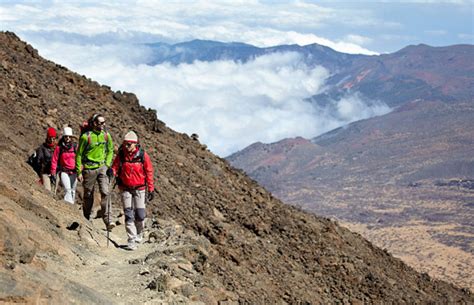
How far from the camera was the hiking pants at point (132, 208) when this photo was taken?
941 centimetres

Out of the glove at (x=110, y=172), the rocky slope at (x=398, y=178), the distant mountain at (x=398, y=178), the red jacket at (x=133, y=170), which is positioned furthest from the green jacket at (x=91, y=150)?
the distant mountain at (x=398, y=178)

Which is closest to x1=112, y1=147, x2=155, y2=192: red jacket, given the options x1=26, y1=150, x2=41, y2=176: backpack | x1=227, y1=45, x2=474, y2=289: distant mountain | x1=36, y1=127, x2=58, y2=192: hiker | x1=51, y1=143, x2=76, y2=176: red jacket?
x1=51, y1=143, x2=76, y2=176: red jacket

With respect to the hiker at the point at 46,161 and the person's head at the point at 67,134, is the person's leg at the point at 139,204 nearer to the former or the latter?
the person's head at the point at 67,134

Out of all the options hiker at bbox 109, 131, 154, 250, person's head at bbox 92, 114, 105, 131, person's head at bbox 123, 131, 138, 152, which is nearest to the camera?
person's head at bbox 123, 131, 138, 152

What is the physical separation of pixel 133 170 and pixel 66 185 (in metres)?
1.85

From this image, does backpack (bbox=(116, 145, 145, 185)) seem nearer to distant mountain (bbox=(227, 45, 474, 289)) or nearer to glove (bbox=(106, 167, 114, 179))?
glove (bbox=(106, 167, 114, 179))

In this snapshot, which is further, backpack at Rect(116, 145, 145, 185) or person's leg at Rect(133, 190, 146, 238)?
person's leg at Rect(133, 190, 146, 238)

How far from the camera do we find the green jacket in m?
9.88

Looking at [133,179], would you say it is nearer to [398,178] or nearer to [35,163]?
[35,163]

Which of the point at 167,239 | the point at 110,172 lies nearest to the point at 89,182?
the point at 110,172

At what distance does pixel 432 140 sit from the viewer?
141 meters

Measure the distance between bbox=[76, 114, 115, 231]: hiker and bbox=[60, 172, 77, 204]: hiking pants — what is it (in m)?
0.46

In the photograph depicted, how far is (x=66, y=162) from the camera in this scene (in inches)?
415

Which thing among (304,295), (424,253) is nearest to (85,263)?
(304,295)
